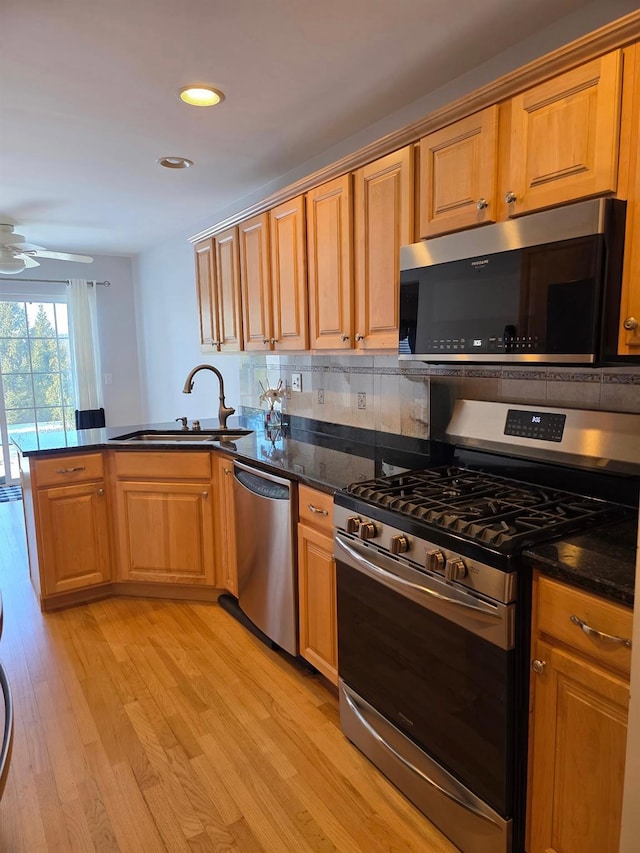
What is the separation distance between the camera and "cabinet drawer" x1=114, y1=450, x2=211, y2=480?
294cm

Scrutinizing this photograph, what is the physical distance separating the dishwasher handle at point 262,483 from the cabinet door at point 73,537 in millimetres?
922

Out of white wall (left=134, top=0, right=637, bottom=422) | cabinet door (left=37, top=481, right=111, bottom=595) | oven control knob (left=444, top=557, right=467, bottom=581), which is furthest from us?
cabinet door (left=37, top=481, right=111, bottom=595)

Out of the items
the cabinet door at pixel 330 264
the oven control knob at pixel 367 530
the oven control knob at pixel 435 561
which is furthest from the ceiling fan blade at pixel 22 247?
the oven control knob at pixel 435 561

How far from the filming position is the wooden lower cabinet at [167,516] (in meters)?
2.96

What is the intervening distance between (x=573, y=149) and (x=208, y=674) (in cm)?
236

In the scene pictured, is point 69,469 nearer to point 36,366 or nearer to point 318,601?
point 318,601

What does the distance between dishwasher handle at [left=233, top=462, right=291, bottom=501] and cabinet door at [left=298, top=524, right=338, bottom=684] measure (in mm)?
165

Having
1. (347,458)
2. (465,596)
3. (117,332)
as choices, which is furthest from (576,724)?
(117,332)

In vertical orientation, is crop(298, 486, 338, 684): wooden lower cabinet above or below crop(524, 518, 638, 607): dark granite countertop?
below

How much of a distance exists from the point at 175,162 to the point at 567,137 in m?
2.23

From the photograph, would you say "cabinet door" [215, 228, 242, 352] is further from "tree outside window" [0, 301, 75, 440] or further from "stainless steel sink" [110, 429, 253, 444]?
"tree outside window" [0, 301, 75, 440]

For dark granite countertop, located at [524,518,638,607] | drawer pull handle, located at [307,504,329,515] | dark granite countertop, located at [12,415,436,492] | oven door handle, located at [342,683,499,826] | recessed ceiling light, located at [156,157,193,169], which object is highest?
recessed ceiling light, located at [156,157,193,169]

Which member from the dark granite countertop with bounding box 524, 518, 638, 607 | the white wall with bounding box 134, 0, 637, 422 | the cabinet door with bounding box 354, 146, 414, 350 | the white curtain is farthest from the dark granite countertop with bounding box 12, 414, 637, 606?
the white curtain

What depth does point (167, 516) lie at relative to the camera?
9.84 ft
